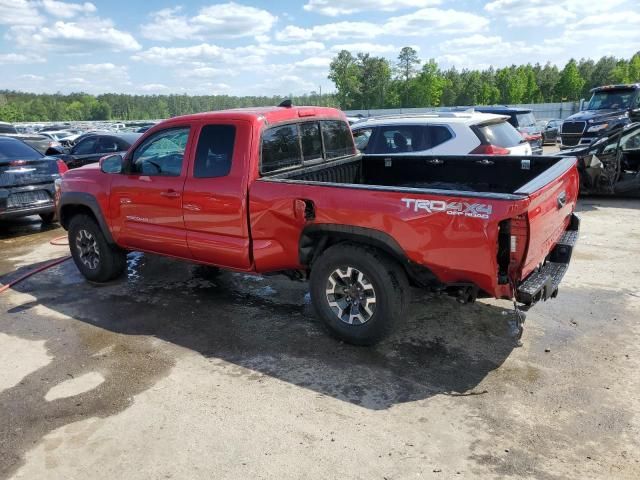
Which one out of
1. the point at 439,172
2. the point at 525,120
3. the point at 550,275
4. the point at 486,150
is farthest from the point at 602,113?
the point at 550,275

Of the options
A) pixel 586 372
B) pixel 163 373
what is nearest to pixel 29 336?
pixel 163 373

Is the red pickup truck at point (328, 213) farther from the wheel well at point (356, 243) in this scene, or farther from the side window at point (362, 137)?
the side window at point (362, 137)

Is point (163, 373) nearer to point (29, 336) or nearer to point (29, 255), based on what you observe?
point (29, 336)

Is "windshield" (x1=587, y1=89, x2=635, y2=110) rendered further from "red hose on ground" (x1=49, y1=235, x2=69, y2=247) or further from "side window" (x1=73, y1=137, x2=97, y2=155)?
"red hose on ground" (x1=49, y1=235, x2=69, y2=247)

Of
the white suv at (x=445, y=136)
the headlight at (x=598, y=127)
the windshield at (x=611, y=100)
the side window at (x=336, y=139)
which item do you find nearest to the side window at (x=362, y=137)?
the white suv at (x=445, y=136)

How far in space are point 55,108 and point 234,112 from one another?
14311 cm

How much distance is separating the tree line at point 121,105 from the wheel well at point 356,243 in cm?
10598

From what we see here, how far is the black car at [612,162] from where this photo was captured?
375 inches

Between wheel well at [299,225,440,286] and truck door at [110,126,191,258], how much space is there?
1.46m

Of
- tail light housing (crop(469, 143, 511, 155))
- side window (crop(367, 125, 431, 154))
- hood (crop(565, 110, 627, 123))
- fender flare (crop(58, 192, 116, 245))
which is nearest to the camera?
fender flare (crop(58, 192, 116, 245))

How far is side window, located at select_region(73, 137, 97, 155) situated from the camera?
12.7 m

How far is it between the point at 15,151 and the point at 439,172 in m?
7.51

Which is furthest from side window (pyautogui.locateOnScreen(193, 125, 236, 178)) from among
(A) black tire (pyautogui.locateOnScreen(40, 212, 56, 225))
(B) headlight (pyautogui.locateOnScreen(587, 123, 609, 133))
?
(B) headlight (pyautogui.locateOnScreen(587, 123, 609, 133))

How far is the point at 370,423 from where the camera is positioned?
3309mm
